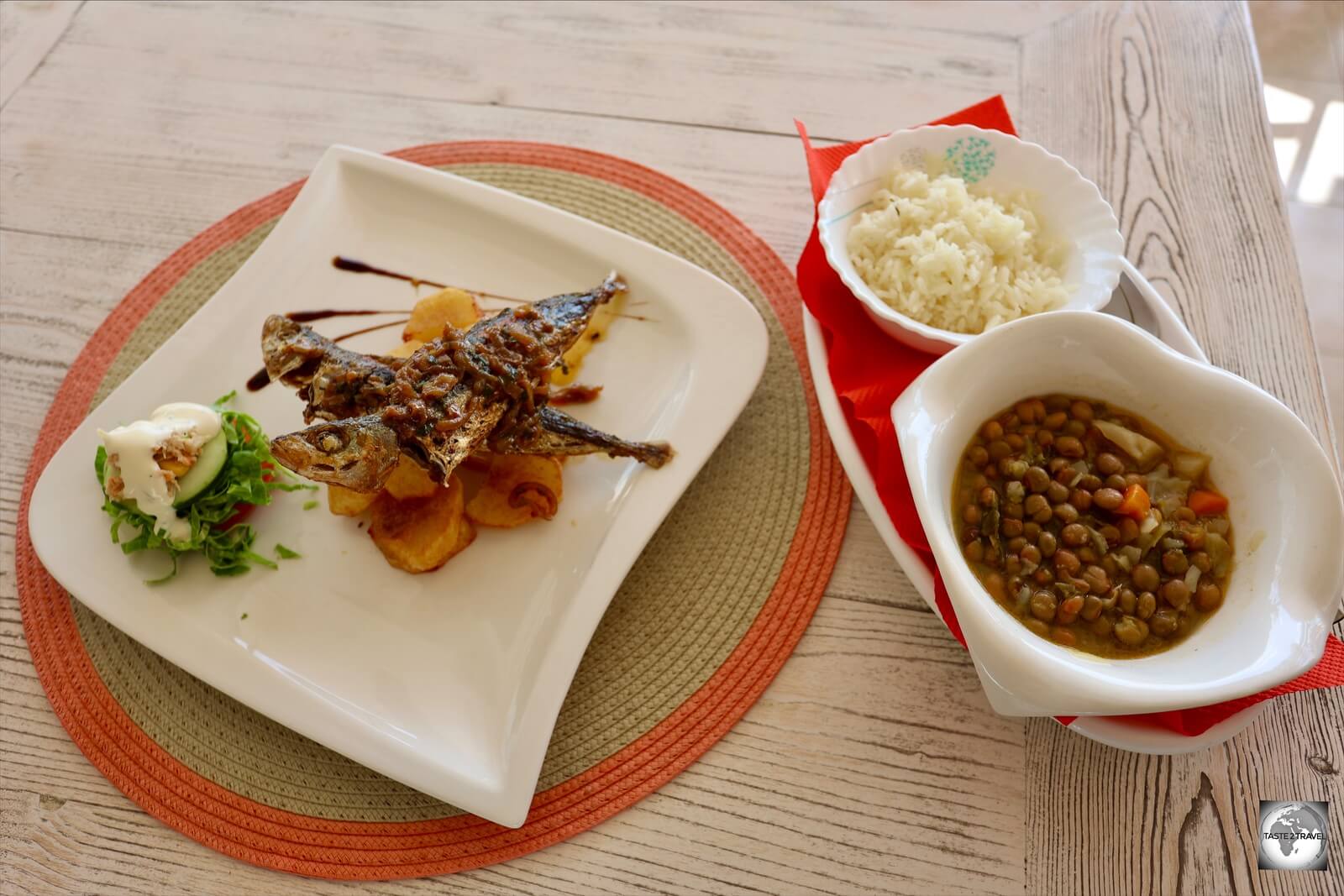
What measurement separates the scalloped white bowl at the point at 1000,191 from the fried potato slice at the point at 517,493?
2.61 ft

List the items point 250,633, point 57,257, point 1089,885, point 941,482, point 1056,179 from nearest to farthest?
point 941,482 → point 1089,885 → point 250,633 → point 1056,179 → point 57,257

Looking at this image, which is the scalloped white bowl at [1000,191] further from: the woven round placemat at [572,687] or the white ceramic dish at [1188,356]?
the woven round placemat at [572,687]

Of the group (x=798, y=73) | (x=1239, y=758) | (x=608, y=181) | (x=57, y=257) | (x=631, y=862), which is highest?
(x=798, y=73)

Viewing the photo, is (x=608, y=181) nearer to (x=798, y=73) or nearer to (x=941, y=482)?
(x=798, y=73)

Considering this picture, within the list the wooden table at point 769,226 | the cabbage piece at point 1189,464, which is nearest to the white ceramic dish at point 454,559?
the wooden table at point 769,226

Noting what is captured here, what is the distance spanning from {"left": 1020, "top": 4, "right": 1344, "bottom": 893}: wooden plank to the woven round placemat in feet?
2.18

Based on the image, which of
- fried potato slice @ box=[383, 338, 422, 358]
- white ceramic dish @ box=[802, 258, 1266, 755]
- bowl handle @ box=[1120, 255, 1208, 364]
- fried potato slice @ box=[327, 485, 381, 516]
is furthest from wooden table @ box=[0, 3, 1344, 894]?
fried potato slice @ box=[383, 338, 422, 358]

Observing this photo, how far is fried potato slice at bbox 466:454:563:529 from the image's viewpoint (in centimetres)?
195

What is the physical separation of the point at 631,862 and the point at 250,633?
962 millimetres

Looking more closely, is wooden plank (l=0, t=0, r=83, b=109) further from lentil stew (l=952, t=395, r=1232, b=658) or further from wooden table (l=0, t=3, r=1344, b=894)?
A: lentil stew (l=952, t=395, r=1232, b=658)

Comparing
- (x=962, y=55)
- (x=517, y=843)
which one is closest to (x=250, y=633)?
(x=517, y=843)

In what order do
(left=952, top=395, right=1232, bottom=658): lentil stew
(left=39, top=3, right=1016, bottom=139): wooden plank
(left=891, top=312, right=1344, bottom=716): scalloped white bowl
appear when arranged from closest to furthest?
(left=891, top=312, right=1344, bottom=716): scalloped white bowl < (left=952, top=395, right=1232, bottom=658): lentil stew < (left=39, top=3, right=1016, bottom=139): wooden plank

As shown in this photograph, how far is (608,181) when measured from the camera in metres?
2.55

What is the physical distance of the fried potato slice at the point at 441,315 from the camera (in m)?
2.18
